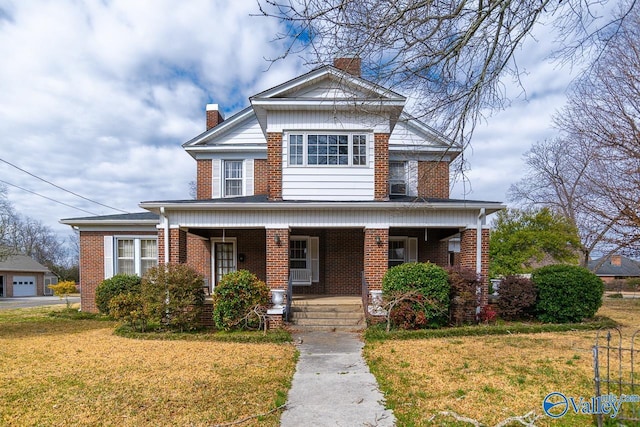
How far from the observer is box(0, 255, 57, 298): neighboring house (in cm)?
3572

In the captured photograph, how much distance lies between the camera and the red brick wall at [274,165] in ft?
37.3

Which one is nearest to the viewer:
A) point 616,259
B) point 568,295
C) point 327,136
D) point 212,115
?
point 568,295

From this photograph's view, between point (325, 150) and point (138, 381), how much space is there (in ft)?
25.6

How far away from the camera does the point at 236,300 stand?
32.1 ft

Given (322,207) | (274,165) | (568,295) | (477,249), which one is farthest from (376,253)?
(568,295)

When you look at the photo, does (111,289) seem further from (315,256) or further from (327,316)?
(327,316)

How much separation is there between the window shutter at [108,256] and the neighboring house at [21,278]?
27.6 m

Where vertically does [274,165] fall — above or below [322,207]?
above

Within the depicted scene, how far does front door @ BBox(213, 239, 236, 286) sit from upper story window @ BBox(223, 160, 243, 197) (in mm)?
2121

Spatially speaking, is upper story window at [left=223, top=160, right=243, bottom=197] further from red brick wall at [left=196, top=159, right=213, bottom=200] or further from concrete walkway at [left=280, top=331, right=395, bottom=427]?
concrete walkway at [left=280, top=331, right=395, bottom=427]

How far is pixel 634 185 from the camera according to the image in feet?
45.8

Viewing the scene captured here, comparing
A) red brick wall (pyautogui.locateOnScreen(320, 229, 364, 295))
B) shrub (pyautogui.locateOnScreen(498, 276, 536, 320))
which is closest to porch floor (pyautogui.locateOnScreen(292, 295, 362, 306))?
red brick wall (pyautogui.locateOnScreen(320, 229, 364, 295))

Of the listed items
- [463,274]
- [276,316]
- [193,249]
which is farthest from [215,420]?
[193,249]

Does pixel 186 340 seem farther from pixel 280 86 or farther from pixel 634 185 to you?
pixel 634 185
